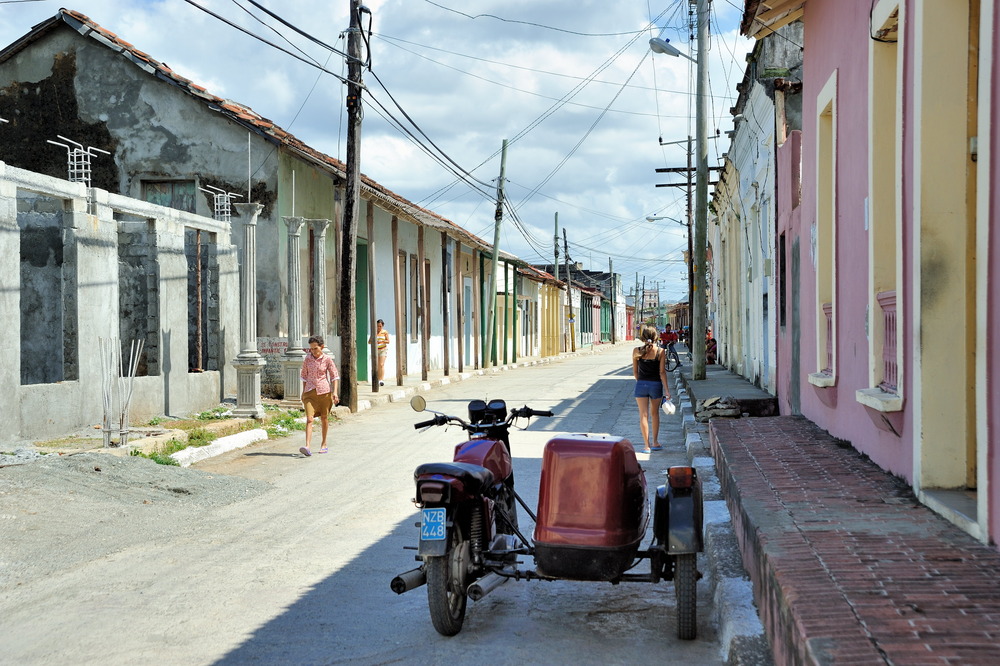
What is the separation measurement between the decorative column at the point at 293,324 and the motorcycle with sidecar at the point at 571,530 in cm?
1111

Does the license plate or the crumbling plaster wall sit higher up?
the crumbling plaster wall

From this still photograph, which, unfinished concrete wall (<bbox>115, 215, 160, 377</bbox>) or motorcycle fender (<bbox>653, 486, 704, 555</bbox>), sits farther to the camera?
unfinished concrete wall (<bbox>115, 215, 160, 377</bbox>)

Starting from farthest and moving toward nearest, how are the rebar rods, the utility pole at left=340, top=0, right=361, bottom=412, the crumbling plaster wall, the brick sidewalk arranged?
1. the crumbling plaster wall
2. the utility pole at left=340, top=0, right=361, bottom=412
3. the rebar rods
4. the brick sidewalk

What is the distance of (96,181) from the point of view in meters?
18.3

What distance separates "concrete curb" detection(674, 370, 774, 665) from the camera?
13.4 ft

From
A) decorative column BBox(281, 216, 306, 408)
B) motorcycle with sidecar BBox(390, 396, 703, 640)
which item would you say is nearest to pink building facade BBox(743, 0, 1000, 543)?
motorcycle with sidecar BBox(390, 396, 703, 640)

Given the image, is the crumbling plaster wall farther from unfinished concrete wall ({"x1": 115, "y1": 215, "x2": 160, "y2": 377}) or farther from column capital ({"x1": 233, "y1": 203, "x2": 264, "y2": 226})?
unfinished concrete wall ({"x1": 115, "y1": 215, "x2": 160, "y2": 377})

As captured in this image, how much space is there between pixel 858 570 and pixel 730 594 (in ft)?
3.74

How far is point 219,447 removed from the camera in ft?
38.0

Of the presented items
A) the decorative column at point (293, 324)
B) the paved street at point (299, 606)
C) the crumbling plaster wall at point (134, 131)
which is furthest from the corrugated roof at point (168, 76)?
the paved street at point (299, 606)

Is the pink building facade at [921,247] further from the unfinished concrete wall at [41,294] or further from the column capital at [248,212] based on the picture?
the column capital at [248,212]

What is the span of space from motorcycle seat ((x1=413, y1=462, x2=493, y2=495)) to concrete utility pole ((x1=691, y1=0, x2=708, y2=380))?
14.8 metres

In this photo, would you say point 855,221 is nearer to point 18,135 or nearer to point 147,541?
point 147,541

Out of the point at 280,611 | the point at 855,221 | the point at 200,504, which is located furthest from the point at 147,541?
the point at 855,221
